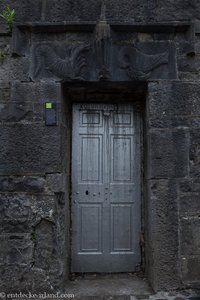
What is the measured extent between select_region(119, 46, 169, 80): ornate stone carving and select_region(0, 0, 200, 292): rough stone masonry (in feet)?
0.03

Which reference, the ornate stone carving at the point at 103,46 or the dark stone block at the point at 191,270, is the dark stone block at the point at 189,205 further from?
the ornate stone carving at the point at 103,46

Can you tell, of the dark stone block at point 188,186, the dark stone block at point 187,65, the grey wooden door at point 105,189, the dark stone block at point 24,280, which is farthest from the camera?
the grey wooden door at point 105,189

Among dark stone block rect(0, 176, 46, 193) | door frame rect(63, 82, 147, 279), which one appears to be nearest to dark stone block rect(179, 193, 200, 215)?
door frame rect(63, 82, 147, 279)

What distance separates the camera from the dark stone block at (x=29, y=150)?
11.5ft

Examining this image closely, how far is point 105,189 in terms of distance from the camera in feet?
13.3

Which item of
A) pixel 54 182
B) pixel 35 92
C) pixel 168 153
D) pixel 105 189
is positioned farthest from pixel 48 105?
pixel 168 153

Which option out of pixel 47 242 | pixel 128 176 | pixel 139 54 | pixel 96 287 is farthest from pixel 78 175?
pixel 139 54

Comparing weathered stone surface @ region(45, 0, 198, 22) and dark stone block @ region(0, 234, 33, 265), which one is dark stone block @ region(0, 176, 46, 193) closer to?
dark stone block @ region(0, 234, 33, 265)

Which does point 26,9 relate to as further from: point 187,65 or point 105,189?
point 105,189

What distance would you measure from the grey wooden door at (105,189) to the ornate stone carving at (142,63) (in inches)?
24.7

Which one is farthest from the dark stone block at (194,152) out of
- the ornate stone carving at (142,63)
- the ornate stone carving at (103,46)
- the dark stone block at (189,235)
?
the ornate stone carving at (103,46)

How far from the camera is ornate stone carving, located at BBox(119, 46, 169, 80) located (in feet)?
11.8

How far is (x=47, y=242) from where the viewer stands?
3.46 metres

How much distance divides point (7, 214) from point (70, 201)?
0.78m
